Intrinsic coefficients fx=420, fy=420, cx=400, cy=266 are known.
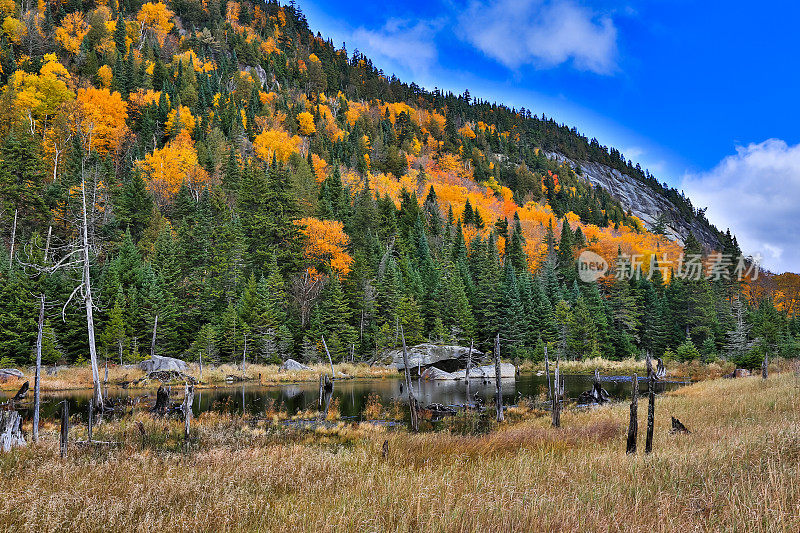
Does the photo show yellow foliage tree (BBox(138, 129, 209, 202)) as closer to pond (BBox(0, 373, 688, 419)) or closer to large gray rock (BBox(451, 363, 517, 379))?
pond (BBox(0, 373, 688, 419))

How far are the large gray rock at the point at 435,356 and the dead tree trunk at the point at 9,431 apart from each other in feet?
135

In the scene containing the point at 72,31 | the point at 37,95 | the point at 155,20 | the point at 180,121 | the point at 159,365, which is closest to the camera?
the point at 159,365

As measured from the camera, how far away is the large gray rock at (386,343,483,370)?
170 feet

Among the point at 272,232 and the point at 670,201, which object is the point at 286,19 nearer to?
the point at 272,232

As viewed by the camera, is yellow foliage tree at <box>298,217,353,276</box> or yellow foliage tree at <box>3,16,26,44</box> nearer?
Answer: yellow foliage tree at <box>298,217,353,276</box>

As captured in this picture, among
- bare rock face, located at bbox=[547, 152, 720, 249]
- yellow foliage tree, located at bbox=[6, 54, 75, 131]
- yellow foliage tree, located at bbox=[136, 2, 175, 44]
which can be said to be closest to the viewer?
yellow foliage tree, located at bbox=[6, 54, 75, 131]

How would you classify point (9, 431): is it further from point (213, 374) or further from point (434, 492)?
point (213, 374)

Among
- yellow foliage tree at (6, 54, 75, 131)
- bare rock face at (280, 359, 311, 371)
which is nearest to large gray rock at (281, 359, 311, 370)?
bare rock face at (280, 359, 311, 371)

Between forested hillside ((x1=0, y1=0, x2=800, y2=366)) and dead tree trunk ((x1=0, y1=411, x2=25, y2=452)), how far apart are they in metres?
9.36

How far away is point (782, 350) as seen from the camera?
47969 mm

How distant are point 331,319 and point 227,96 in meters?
70.5

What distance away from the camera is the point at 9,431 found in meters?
12.2

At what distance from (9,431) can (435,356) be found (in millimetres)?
43640

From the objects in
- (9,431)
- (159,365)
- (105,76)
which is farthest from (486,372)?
(105,76)
